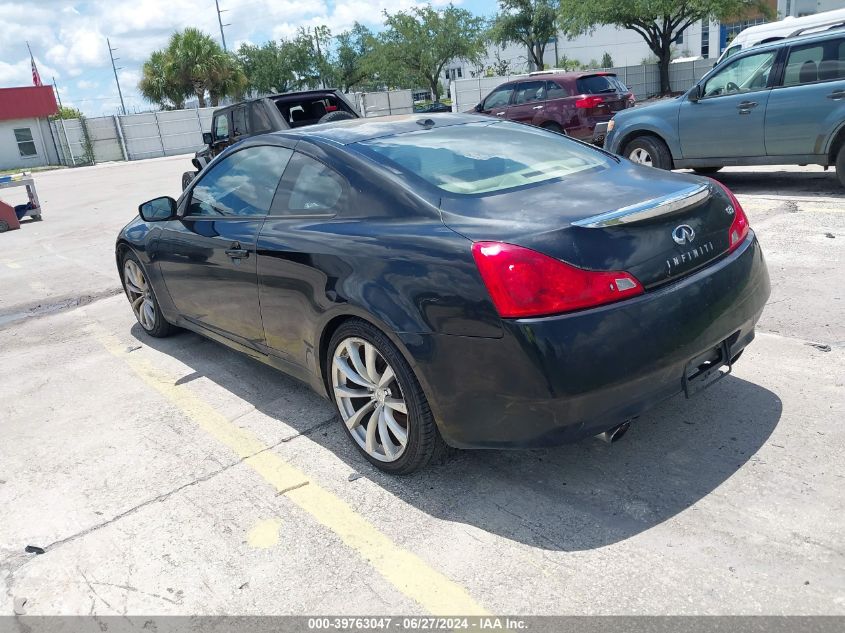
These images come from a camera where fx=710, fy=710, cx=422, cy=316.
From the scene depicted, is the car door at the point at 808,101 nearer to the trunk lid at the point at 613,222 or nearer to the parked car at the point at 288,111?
the trunk lid at the point at 613,222

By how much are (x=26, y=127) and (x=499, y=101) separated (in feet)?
102

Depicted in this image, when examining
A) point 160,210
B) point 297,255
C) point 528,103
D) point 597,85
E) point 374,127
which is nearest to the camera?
point 297,255

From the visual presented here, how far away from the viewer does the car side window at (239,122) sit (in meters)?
12.3

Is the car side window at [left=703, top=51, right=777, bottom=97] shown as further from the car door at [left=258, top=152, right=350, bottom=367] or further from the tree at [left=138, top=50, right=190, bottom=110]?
the tree at [left=138, top=50, right=190, bottom=110]

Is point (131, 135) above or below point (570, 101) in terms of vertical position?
above

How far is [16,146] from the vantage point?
1437 inches

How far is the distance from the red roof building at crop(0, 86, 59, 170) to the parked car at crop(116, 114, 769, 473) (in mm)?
38425

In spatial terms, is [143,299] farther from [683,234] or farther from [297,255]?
[683,234]

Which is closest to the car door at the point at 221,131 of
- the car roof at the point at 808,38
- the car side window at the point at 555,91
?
the car side window at the point at 555,91

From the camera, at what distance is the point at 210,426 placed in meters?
3.97

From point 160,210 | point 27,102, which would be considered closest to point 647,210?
point 160,210

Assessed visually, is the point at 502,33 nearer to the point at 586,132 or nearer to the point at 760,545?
the point at 586,132

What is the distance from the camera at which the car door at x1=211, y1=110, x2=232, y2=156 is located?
1324 cm

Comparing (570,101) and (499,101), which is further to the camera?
(499,101)
